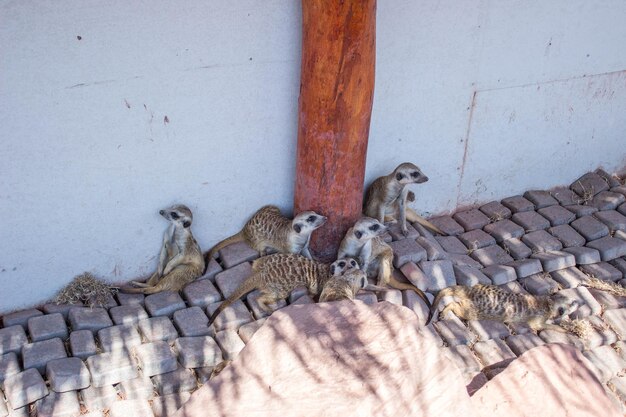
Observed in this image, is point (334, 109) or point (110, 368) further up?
point (334, 109)

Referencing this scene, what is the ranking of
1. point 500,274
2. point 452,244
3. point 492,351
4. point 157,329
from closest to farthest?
point 157,329 < point 492,351 < point 500,274 < point 452,244

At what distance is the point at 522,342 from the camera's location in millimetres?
3465

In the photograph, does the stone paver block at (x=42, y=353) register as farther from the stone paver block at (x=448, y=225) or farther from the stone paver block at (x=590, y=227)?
the stone paver block at (x=590, y=227)

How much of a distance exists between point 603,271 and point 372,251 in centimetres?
148

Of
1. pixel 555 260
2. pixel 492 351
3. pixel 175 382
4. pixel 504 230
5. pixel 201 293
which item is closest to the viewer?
pixel 175 382

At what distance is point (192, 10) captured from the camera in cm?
314

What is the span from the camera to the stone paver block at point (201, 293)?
3.48 meters

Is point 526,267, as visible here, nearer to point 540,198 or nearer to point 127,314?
point 540,198

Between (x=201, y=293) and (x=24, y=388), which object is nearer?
(x=24, y=388)

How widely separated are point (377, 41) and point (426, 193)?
3.75ft

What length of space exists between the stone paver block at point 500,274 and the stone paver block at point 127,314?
6.45 ft

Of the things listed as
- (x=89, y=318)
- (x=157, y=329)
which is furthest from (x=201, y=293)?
(x=89, y=318)

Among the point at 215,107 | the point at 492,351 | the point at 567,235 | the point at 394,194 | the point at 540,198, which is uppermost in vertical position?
the point at 215,107

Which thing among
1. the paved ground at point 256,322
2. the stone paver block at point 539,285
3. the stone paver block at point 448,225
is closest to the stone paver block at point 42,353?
the paved ground at point 256,322
